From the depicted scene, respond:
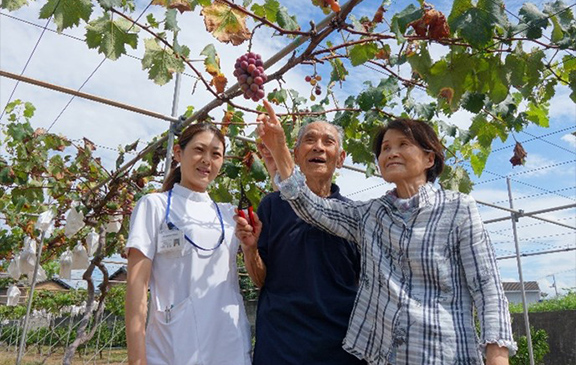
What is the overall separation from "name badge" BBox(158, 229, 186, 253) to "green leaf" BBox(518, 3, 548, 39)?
A: 133 cm

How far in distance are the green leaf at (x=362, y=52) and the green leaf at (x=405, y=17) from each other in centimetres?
44

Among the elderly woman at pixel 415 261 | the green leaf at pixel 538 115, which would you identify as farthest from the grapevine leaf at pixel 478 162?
the elderly woman at pixel 415 261

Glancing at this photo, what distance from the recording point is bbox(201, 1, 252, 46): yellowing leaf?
2.00 meters

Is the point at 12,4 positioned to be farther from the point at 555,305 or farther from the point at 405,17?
the point at 555,305

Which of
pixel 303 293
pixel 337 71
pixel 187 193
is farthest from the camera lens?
pixel 337 71

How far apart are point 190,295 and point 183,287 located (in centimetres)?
3

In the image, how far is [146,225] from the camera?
4.66ft

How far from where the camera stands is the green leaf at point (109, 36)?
2.09 meters

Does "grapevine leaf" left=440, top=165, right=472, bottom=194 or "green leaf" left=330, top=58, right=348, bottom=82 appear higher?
"green leaf" left=330, top=58, right=348, bottom=82

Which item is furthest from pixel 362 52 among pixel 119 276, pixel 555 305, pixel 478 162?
pixel 119 276

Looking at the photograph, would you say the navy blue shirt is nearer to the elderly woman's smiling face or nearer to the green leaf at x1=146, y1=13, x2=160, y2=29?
the elderly woman's smiling face

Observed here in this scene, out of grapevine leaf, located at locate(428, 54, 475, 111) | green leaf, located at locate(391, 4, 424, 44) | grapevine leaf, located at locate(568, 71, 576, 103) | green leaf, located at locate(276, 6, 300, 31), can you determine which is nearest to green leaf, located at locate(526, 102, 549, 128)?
grapevine leaf, located at locate(568, 71, 576, 103)

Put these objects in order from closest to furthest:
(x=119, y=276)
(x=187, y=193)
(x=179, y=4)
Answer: (x=187, y=193)
(x=179, y=4)
(x=119, y=276)

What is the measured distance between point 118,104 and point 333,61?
123cm
